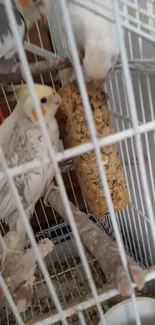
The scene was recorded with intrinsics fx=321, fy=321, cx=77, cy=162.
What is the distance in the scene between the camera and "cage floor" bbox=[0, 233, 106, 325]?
0.81m

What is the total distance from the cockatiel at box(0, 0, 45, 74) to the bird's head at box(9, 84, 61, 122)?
0.09m

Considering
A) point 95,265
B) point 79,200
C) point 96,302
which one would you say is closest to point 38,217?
point 79,200

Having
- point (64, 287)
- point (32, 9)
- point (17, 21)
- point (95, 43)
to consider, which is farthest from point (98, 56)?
point (64, 287)

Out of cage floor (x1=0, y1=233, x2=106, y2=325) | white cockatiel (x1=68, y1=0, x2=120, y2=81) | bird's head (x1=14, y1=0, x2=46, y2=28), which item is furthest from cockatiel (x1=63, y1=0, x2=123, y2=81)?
cage floor (x1=0, y1=233, x2=106, y2=325)

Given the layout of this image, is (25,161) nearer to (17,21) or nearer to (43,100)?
(43,100)

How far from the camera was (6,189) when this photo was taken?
2.21 feet

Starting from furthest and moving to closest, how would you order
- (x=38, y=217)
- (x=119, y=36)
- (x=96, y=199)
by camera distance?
→ (x=38, y=217)
(x=96, y=199)
(x=119, y=36)

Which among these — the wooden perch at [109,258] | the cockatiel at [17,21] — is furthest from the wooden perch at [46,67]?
the wooden perch at [109,258]

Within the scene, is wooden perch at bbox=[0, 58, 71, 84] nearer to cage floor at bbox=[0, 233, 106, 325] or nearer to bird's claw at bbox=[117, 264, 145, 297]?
bird's claw at bbox=[117, 264, 145, 297]

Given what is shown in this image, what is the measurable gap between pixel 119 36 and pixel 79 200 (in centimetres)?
83

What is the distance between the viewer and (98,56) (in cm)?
→ 48

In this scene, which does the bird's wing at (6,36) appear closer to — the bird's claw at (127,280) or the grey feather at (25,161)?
the grey feather at (25,161)

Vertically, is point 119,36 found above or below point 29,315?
above

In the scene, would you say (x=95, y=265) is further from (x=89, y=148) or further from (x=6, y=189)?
(x=89, y=148)
